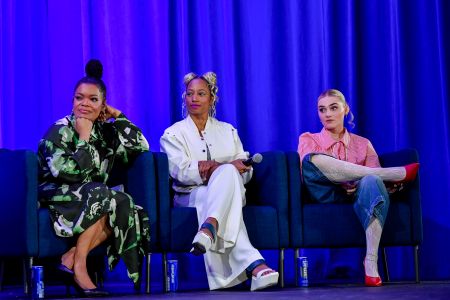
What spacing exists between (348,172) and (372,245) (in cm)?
38

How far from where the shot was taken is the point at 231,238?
3.84 meters

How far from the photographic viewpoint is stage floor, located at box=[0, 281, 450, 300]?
3.24 m

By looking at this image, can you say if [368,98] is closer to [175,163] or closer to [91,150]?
[175,163]

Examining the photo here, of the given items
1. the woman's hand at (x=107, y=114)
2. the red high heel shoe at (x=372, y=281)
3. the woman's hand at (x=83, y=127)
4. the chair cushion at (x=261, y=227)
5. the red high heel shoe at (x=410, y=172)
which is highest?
the woman's hand at (x=107, y=114)

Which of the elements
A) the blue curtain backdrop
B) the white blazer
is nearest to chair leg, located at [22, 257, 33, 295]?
the white blazer

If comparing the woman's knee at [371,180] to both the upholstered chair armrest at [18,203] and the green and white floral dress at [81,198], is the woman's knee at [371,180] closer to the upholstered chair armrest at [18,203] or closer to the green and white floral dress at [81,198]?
the green and white floral dress at [81,198]

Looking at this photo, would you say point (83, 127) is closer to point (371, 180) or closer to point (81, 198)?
point (81, 198)

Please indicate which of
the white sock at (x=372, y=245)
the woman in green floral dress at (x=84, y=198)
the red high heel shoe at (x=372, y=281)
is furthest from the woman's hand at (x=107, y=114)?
the red high heel shoe at (x=372, y=281)

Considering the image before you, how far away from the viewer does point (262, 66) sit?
5.03m

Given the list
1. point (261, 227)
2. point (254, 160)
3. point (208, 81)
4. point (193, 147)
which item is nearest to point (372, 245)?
point (261, 227)

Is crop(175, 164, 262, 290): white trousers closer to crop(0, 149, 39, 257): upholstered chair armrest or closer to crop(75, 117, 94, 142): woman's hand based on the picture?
crop(75, 117, 94, 142): woman's hand

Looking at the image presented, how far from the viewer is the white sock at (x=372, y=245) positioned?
155 inches

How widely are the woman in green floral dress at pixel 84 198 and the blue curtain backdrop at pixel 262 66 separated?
3.23ft

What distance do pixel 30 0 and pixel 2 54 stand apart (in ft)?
1.16
